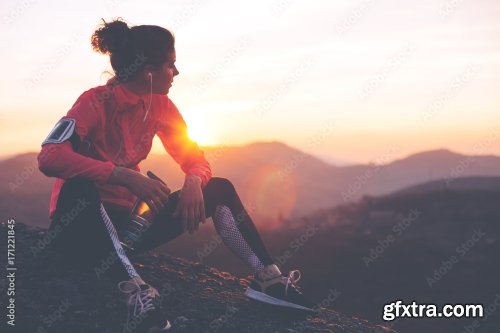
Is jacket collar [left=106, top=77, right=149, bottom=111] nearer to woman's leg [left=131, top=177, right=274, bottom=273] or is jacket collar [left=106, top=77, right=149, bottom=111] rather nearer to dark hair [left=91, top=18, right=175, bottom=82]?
dark hair [left=91, top=18, right=175, bottom=82]

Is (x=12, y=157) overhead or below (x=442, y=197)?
below

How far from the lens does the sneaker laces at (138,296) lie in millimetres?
3836

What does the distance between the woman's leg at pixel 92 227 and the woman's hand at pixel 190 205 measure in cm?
53

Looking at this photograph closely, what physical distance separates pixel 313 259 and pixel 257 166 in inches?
3977

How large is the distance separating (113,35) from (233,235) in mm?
1963

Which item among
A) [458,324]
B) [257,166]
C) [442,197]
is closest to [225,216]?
[458,324]

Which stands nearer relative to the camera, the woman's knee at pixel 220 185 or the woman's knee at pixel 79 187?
the woman's knee at pixel 79 187

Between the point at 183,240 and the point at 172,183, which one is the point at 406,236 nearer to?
the point at 183,240

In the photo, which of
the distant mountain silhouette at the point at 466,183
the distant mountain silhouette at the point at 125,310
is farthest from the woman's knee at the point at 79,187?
the distant mountain silhouette at the point at 466,183

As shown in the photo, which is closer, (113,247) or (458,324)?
(113,247)

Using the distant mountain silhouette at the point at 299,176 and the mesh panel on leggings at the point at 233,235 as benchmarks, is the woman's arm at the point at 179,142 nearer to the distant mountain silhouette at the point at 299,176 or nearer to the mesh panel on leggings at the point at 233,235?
the mesh panel on leggings at the point at 233,235

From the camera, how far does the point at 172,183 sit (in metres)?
90.7

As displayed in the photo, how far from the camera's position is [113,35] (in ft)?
14.3

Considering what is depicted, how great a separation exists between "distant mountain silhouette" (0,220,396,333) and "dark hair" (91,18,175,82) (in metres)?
1.95
